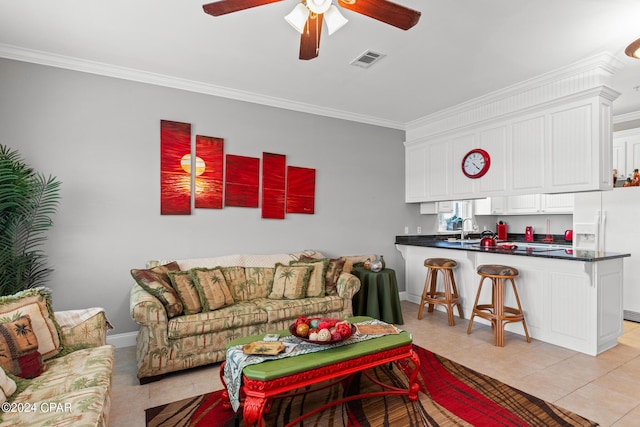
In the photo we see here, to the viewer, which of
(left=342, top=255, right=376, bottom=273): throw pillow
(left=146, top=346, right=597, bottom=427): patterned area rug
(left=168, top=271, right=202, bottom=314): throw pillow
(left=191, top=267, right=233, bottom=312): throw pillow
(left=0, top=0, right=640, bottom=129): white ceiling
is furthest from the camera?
(left=342, top=255, right=376, bottom=273): throw pillow

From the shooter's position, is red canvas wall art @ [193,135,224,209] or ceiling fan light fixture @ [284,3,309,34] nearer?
ceiling fan light fixture @ [284,3,309,34]

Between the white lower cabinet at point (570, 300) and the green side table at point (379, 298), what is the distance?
122 cm

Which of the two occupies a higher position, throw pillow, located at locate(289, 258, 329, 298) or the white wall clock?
the white wall clock

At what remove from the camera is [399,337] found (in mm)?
2373

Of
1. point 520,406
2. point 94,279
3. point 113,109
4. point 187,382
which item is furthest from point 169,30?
point 520,406

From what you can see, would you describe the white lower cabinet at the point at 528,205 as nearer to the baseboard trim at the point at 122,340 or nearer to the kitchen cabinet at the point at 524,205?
the kitchen cabinet at the point at 524,205

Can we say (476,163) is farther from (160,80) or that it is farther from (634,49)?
(160,80)

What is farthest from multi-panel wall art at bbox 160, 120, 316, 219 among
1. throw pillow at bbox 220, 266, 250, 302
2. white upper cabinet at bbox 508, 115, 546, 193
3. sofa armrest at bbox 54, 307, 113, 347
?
white upper cabinet at bbox 508, 115, 546, 193

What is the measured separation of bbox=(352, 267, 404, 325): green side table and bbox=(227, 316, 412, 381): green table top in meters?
1.66

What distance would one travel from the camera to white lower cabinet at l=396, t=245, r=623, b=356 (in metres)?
3.20

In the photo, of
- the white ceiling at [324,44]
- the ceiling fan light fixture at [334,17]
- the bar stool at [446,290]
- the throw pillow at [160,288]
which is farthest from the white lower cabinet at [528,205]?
the throw pillow at [160,288]

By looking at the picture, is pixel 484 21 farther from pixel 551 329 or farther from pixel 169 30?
pixel 551 329

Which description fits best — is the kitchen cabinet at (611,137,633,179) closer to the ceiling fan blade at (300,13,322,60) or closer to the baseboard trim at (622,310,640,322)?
the baseboard trim at (622,310,640,322)

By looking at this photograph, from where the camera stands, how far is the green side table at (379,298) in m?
4.07
